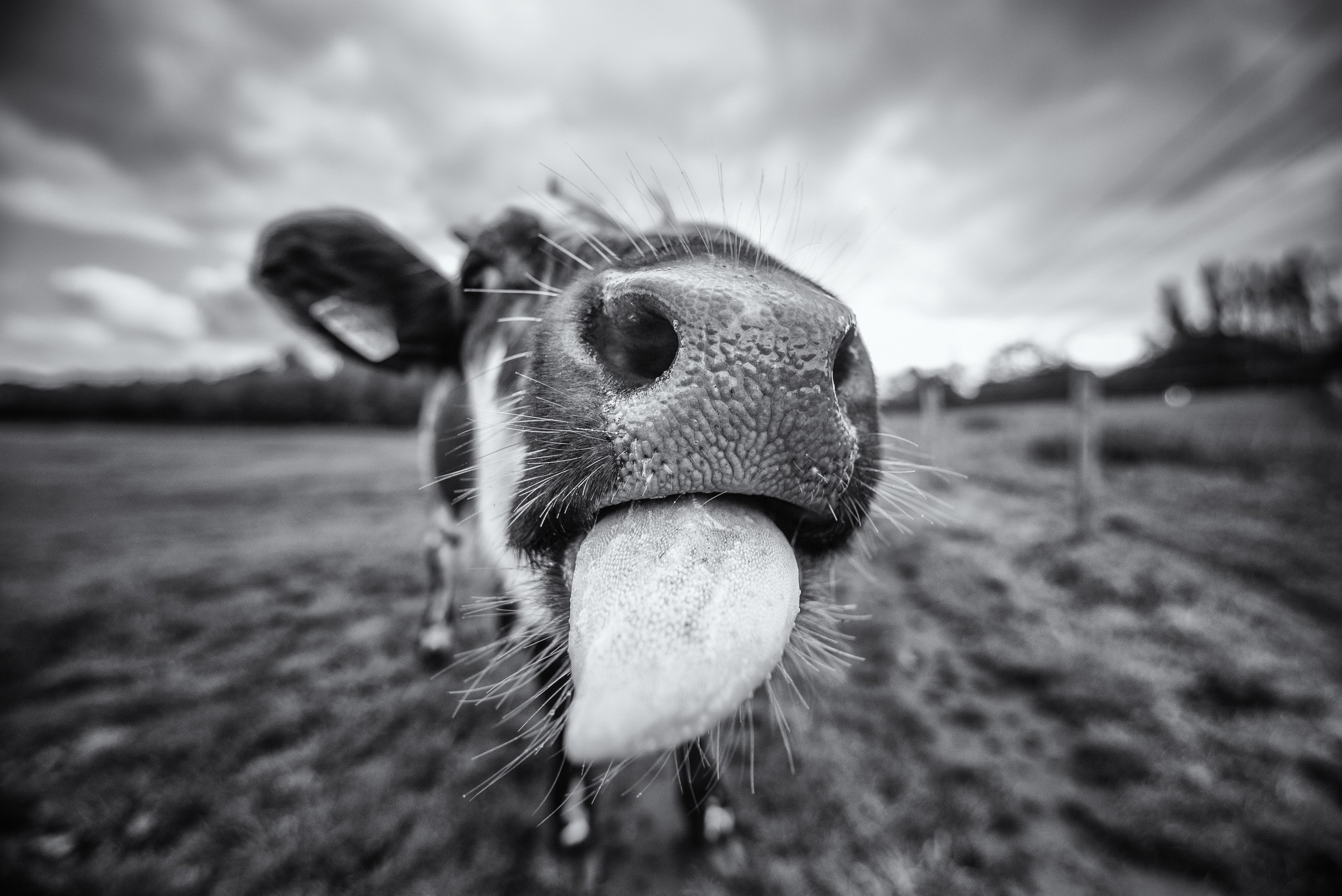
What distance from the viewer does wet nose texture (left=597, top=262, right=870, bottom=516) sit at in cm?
111

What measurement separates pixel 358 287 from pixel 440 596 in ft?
8.38

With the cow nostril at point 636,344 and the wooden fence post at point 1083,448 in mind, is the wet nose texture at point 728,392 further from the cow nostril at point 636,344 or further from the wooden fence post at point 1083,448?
the wooden fence post at point 1083,448

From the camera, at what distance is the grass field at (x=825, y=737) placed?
2.61 metres

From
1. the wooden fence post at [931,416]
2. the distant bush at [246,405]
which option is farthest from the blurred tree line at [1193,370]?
the distant bush at [246,405]

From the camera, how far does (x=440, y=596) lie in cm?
423

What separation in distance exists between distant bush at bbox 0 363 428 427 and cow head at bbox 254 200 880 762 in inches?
1847

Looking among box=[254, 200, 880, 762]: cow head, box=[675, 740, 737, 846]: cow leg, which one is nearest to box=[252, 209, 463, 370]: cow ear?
box=[254, 200, 880, 762]: cow head

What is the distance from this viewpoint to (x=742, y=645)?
1009 millimetres

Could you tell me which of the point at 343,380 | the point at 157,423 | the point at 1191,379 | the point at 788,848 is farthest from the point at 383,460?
the point at 157,423

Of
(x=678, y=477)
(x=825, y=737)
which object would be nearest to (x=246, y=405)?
(x=825, y=737)

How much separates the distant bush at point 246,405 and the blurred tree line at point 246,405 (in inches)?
1.8

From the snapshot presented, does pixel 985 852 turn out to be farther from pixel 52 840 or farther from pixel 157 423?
pixel 157 423

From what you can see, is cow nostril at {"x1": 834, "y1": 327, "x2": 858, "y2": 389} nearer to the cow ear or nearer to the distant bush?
the cow ear

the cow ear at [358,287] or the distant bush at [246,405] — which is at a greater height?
the distant bush at [246,405]
